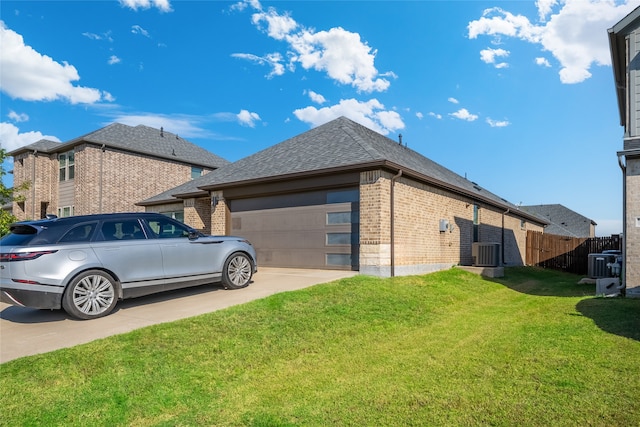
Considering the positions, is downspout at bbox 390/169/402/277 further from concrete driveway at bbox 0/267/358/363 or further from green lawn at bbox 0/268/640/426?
green lawn at bbox 0/268/640/426

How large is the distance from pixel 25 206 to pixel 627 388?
30241 mm

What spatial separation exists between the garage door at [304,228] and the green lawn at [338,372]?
148 inches

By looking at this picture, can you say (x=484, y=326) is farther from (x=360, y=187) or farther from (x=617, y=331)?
(x=360, y=187)

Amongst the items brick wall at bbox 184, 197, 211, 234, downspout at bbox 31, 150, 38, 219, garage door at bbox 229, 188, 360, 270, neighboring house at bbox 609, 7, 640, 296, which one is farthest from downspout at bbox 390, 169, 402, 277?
downspout at bbox 31, 150, 38, 219

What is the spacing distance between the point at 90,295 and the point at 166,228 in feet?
5.77

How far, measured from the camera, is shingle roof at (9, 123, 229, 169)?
22359 millimetres

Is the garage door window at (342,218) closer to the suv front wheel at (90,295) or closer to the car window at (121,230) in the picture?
the car window at (121,230)

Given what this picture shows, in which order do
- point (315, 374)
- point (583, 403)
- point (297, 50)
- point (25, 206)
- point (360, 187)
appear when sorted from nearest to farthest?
point (583, 403) → point (315, 374) → point (360, 187) → point (297, 50) → point (25, 206)

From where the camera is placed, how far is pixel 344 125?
14.8 meters

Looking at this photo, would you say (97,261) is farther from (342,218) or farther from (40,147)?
(40,147)

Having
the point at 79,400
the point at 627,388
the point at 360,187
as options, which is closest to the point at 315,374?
the point at 79,400

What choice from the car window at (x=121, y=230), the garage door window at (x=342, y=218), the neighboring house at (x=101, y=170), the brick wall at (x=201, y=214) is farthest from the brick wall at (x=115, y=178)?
the car window at (x=121, y=230)

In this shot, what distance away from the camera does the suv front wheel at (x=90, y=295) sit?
625cm

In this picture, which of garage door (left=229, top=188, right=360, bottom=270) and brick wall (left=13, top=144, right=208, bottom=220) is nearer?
garage door (left=229, top=188, right=360, bottom=270)
